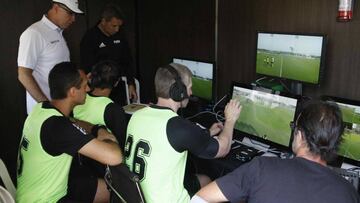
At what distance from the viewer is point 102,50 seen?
3270 mm

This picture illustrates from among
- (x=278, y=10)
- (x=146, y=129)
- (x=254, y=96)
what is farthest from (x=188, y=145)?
(x=278, y=10)

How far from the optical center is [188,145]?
1.54 metres

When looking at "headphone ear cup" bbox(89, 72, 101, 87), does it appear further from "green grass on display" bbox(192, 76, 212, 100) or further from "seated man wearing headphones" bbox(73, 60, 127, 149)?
"green grass on display" bbox(192, 76, 212, 100)

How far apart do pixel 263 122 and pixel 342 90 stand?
2.10 feet

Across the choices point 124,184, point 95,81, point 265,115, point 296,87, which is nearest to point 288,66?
point 296,87

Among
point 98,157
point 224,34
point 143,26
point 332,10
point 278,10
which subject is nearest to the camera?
point 98,157

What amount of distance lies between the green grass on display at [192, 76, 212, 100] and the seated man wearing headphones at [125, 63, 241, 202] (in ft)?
3.69

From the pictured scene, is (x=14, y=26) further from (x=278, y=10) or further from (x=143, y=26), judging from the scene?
(x=278, y=10)

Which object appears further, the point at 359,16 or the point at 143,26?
the point at 143,26

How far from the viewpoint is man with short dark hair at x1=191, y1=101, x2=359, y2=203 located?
1069mm

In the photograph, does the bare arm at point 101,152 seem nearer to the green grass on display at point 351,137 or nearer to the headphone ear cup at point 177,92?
the headphone ear cup at point 177,92

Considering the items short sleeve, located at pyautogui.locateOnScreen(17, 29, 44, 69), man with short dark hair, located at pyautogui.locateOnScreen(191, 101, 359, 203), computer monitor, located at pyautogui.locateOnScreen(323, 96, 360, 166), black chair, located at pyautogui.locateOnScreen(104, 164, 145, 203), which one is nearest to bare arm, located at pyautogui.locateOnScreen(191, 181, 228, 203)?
man with short dark hair, located at pyautogui.locateOnScreen(191, 101, 359, 203)

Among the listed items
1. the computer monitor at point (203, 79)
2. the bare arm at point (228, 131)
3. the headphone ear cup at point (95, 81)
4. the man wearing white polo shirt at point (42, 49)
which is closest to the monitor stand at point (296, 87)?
the computer monitor at point (203, 79)

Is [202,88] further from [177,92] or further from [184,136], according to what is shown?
[184,136]
